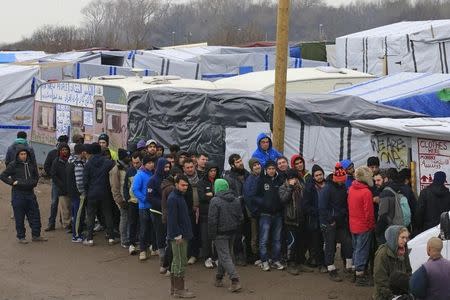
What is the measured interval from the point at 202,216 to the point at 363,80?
793 centimetres

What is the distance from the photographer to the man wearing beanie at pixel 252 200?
1133 centimetres

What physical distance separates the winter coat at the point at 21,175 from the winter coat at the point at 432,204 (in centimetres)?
648

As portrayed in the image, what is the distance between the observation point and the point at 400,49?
2773 centimetres

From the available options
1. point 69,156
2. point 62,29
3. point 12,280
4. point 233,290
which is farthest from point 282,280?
point 62,29

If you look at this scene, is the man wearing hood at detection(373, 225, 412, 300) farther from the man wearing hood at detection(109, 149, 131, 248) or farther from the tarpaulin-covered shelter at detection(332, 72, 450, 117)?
the tarpaulin-covered shelter at detection(332, 72, 450, 117)

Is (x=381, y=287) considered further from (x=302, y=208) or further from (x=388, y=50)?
(x=388, y=50)

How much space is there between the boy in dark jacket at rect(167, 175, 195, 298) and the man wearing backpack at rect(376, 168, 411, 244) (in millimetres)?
2396

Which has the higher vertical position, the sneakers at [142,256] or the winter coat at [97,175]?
the winter coat at [97,175]

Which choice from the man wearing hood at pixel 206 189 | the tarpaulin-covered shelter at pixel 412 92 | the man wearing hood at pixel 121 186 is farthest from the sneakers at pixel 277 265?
the tarpaulin-covered shelter at pixel 412 92

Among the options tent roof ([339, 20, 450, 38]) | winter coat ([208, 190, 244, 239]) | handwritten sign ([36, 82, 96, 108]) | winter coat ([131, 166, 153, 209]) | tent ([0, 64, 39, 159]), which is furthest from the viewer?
tent roof ([339, 20, 450, 38])

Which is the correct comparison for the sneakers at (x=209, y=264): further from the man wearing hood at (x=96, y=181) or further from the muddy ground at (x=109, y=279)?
the man wearing hood at (x=96, y=181)

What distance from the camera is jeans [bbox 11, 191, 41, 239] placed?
Answer: 44.1 feet

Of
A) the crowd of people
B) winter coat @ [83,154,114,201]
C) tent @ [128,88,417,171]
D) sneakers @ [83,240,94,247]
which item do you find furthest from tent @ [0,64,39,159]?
winter coat @ [83,154,114,201]

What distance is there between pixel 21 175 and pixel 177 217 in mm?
4177
